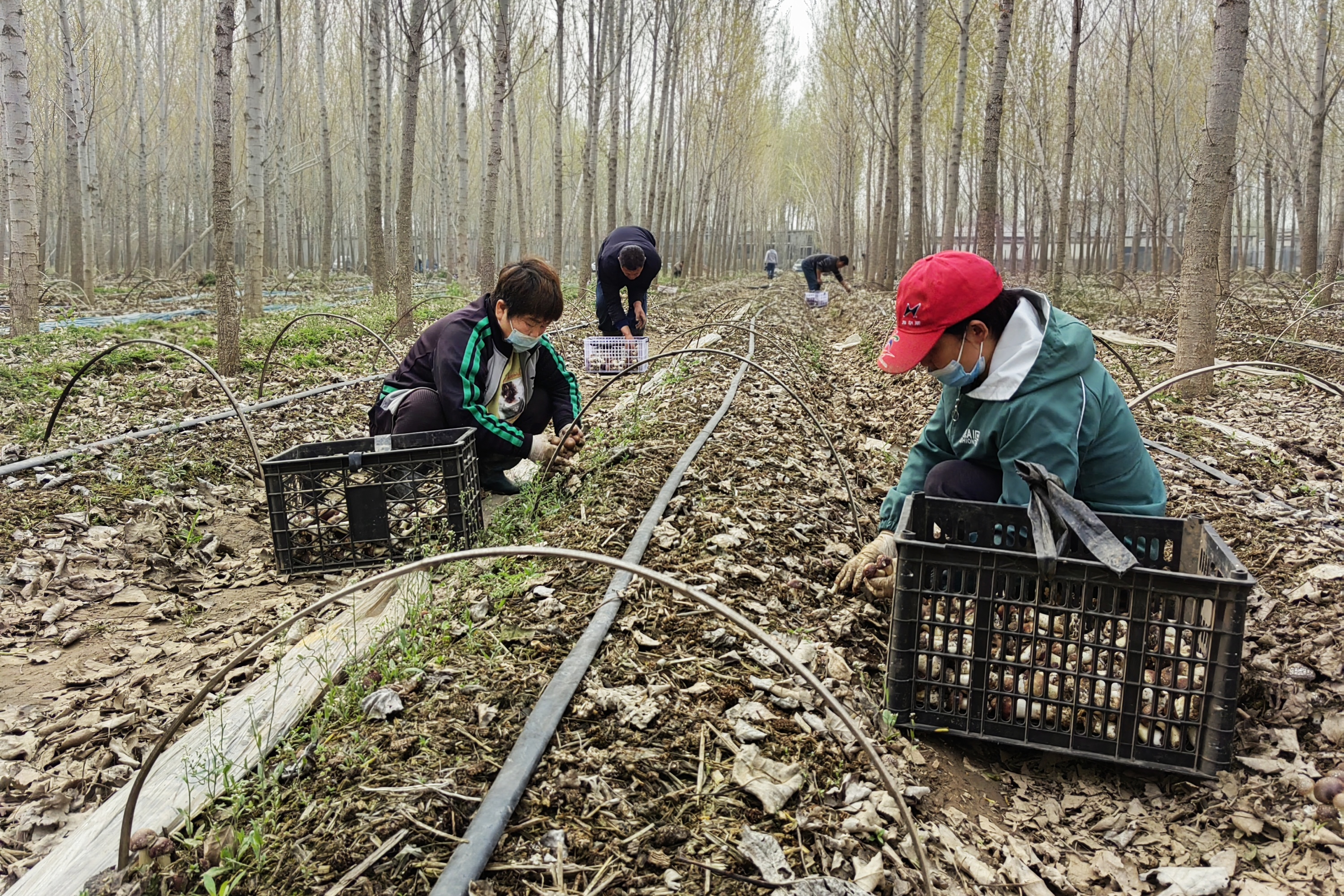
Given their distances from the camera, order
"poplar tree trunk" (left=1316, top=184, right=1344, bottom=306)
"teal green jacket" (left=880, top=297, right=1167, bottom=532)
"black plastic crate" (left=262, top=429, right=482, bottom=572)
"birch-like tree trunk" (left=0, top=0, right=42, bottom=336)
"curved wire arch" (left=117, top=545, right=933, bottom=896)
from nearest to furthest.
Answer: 1. "curved wire arch" (left=117, top=545, right=933, bottom=896)
2. "teal green jacket" (left=880, top=297, right=1167, bottom=532)
3. "black plastic crate" (left=262, top=429, right=482, bottom=572)
4. "birch-like tree trunk" (left=0, top=0, right=42, bottom=336)
5. "poplar tree trunk" (left=1316, top=184, right=1344, bottom=306)

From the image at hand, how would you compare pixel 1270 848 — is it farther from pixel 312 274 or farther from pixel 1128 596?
pixel 312 274

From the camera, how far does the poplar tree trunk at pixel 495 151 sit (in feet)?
36.6

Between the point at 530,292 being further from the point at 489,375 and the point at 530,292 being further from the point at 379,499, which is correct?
the point at 379,499

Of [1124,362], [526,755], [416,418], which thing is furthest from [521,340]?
[1124,362]

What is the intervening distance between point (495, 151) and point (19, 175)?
5623 millimetres

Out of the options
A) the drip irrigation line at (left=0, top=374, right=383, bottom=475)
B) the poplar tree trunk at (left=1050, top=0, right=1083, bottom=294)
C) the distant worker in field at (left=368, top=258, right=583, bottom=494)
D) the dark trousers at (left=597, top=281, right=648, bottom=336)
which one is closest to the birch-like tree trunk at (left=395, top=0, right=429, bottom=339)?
the dark trousers at (left=597, top=281, right=648, bottom=336)

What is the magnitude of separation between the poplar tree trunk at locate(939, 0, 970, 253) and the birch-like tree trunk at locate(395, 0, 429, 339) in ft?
23.4

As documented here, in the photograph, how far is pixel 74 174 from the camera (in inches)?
483

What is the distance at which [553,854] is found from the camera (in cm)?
169

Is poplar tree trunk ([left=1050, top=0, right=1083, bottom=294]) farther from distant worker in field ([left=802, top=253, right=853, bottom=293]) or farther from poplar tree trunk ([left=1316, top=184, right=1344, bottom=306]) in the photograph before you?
distant worker in field ([left=802, top=253, right=853, bottom=293])

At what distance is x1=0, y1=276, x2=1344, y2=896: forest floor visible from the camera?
1.78m

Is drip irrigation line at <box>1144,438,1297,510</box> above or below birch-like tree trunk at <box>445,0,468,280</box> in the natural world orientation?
below

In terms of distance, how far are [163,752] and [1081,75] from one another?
2388 centimetres

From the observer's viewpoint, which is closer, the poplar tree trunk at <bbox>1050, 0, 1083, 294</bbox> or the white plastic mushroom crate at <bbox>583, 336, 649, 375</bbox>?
the white plastic mushroom crate at <bbox>583, 336, 649, 375</bbox>
